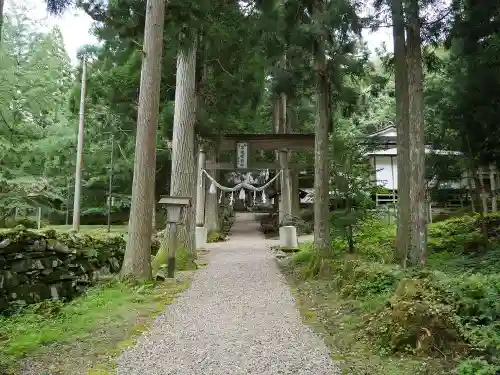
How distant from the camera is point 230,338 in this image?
459cm

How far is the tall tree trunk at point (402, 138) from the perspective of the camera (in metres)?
8.60

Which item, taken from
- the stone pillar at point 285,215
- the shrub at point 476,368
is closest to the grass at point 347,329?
the shrub at point 476,368

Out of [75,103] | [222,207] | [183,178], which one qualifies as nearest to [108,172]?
[75,103]

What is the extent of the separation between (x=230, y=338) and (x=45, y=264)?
11.3ft

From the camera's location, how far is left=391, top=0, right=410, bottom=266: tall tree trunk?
860 centimetres

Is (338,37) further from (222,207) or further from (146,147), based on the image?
(222,207)

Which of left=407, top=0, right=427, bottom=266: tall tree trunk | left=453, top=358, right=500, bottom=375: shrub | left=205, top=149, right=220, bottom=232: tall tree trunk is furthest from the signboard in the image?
left=453, top=358, right=500, bottom=375: shrub

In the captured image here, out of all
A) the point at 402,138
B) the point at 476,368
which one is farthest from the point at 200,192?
the point at 476,368

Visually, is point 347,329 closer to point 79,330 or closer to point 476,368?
point 476,368

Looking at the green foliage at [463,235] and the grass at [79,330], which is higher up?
the green foliage at [463,235]

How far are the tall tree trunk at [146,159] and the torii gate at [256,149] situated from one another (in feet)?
24.0

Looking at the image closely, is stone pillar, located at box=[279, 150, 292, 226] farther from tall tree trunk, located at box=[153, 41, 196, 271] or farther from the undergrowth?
the undergrowth

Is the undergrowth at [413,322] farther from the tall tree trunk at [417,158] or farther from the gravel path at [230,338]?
the tall tree trunk at [417,158]

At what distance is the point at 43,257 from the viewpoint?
6.46 m
